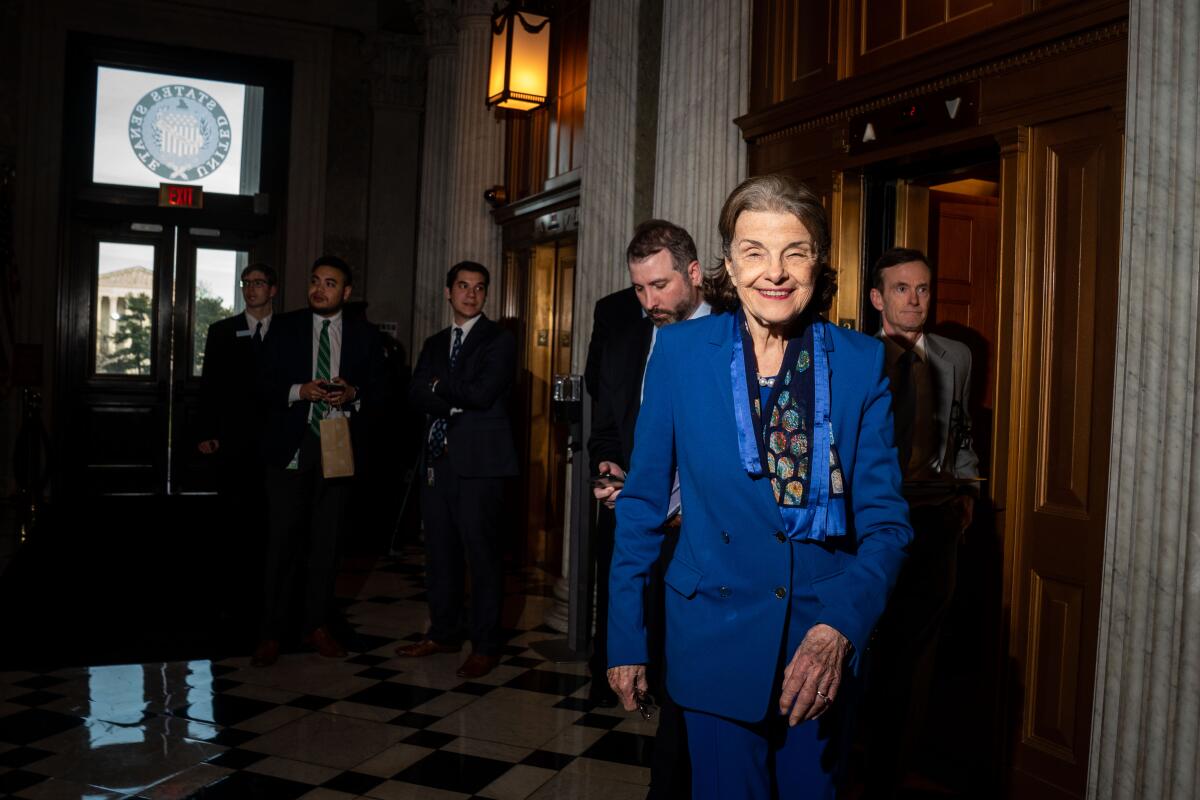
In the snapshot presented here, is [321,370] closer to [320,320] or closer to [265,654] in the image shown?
[320,320]

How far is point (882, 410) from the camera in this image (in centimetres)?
189

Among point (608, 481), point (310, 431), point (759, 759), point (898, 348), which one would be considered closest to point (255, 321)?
point (310, 431)

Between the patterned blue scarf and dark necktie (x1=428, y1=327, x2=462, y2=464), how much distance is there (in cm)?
334

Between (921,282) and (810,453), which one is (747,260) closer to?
(810,453)

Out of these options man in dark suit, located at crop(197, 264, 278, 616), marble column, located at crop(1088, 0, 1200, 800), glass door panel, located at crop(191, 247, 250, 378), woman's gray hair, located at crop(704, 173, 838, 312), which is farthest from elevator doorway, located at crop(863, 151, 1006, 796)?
glass door panel, located at crop(191, 247, 250, 378)

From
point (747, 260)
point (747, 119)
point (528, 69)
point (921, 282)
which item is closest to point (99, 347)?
point (528, 69)

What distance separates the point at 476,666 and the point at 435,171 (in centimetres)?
618

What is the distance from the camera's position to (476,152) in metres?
8.55

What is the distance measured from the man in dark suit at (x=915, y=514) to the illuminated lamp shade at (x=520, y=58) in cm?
372

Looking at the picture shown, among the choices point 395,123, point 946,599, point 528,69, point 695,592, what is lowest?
point 946,599

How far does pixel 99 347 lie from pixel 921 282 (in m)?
9.28

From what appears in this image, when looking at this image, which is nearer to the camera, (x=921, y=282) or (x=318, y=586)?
(x=921, y=282)

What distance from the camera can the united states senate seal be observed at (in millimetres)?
10805

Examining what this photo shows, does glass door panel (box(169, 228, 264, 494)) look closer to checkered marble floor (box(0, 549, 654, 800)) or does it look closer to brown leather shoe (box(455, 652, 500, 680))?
checkered marble floor (box(0, 549, 654, 800))
